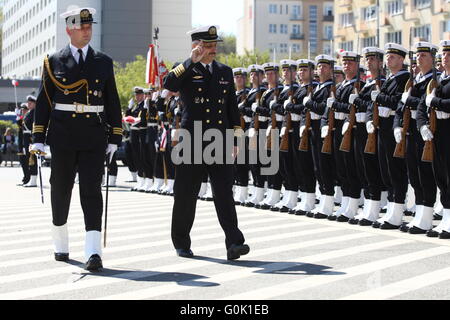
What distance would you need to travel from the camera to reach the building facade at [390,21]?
65.1 metres

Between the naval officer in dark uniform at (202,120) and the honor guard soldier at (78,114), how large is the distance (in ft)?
2.88

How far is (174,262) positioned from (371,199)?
4.33 m

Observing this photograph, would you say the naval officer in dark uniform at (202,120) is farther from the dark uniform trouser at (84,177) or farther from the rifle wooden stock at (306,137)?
the rifle wooden stock at (306,137)

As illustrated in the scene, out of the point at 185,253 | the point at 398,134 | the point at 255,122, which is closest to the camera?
the point at 185,253

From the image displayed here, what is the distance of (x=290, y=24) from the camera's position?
134500mm

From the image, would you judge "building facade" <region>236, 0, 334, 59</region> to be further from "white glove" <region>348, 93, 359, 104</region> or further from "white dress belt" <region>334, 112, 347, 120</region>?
"white glove" <region>348, 93, 359, 104</region>

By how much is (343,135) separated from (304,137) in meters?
1.12

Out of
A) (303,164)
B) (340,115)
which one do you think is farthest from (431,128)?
(303,164)

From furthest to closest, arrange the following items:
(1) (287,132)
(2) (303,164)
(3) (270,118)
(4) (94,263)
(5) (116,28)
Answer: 1. (5) (116,28)
2. (3) (270,118)
3. (1) (287,132)
4. (2) (303,164)
5. (4) (94,263)

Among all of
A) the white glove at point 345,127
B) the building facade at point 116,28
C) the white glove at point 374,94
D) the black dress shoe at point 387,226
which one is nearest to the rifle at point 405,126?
the white glove at point 374,94

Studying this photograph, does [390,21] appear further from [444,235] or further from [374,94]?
[444,235]

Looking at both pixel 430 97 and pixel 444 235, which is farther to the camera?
pixel 430 97
